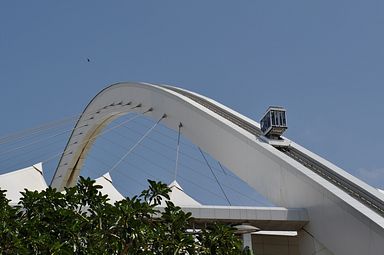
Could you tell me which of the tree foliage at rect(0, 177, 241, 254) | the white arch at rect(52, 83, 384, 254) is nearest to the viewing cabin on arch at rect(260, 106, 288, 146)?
the white arch at rect(52, 83, 384, 254)

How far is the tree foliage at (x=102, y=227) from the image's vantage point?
25.6 ft

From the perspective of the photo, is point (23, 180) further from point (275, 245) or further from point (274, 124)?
point (275, 245)

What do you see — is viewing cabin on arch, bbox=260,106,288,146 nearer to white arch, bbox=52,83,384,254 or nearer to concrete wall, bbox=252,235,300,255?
white arch, bbox=52,83,384,254

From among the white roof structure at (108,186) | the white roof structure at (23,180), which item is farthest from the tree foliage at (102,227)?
the white roof structure at (108,186)

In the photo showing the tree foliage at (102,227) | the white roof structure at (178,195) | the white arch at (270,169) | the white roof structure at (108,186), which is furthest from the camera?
the white roof structure at (108,186)

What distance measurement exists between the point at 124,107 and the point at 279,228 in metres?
14.4

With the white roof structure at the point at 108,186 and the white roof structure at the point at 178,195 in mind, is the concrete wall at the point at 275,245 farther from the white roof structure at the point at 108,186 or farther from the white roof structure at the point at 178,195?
the white roof structure at the point at 108,186

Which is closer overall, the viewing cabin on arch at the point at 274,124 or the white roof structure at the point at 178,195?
the viewing cabin on arch at the point at 274,124

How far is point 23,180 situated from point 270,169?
18.3m

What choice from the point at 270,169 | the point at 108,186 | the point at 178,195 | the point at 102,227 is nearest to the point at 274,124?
the point at 270,169

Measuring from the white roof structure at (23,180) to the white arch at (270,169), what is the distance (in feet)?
20.5

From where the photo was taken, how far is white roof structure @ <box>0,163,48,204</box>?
29.0 metres

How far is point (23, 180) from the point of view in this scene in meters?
30.2

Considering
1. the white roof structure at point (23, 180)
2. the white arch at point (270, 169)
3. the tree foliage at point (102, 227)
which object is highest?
the white roof structure at point (23, 180)
